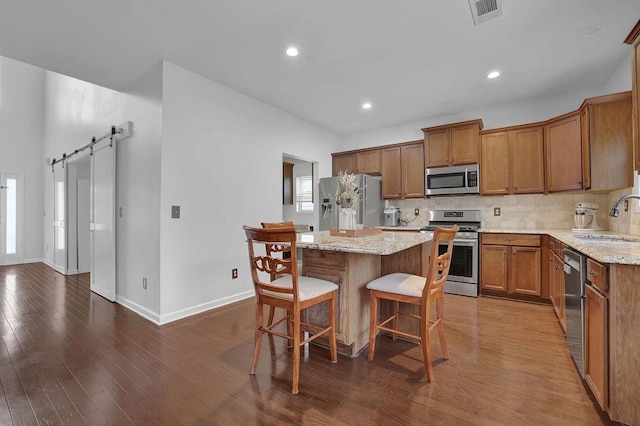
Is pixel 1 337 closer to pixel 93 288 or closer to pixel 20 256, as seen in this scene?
pixel 93 288

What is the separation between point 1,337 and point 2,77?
23.2 feet

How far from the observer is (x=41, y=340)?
8.44 feet

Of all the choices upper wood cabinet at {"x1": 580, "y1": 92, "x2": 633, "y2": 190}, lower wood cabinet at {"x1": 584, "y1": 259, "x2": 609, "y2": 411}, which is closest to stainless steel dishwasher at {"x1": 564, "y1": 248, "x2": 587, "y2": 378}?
lower wood cabinet at {"x1": 584, "y1": 259, "x2": 609, "y2": 411}

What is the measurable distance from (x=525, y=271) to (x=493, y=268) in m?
0.34

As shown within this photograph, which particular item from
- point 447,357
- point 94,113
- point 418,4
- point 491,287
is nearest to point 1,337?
point 94,113

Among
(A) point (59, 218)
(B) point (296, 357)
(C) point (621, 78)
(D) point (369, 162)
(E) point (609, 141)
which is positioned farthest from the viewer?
(A) point (59, 218)

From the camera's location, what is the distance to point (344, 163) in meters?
5.57

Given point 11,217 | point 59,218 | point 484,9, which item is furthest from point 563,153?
point 11,217

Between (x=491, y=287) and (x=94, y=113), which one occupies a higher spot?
(x=94, y=113)

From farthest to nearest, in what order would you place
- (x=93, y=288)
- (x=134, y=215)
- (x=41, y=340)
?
(x=93, y=288) → (x=134, y=215) → (x=41, y=340)

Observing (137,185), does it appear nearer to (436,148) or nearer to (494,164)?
(436,148)

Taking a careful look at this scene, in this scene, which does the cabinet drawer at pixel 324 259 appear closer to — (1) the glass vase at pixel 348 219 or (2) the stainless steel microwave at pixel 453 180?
(1) the glass vase at pixel 348 219

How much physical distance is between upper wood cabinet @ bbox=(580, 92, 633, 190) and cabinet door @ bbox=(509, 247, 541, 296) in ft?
3.14

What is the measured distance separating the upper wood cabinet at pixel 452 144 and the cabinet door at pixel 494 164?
0.39ft
